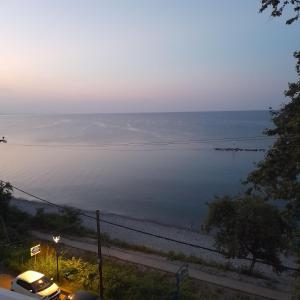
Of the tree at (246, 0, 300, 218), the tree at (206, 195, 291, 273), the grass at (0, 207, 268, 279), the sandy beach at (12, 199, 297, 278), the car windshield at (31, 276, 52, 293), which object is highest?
the tree at (246, 0, 300, 218)

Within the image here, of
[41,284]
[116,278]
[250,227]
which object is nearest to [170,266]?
[116,278]

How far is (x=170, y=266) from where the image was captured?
2308 centimetres

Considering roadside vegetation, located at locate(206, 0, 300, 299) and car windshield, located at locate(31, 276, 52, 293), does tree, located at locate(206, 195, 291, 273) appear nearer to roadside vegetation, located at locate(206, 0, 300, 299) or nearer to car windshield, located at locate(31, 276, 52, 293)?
roadside vegetation, located at locate(206, 0, 300, 299)

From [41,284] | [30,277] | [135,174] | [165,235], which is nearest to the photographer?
[41,284]

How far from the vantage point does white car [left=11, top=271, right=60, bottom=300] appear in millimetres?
17406

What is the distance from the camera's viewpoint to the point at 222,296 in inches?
744

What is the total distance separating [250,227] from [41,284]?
1180cm

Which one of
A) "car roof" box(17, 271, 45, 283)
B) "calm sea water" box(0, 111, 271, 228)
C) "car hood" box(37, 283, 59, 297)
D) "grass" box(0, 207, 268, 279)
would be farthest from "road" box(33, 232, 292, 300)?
"calm sea water" box(0, 111, 271, 228)

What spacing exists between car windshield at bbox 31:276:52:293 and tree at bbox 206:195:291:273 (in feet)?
34.1

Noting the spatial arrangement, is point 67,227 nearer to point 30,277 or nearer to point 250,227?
point 30,277

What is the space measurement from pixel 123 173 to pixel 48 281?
6044cm

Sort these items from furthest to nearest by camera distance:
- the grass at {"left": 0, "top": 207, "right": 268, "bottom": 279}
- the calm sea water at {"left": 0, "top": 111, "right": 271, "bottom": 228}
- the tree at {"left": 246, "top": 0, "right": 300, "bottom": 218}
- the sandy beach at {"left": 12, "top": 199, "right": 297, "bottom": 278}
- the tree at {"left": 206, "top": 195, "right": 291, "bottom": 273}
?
the calm sea water at {"left": 0, "top": 111, "right": 271, "bottom": 228} → the sandy beach at {"left": 12, "top": 199, "right": 297, "bottom": 278} → the grass at {"left": 0, "top": 207, "right": 268, "bottom": 279} → the tree at {"left": 206, "top": 195, "right": 291, "bottom": 273} → the tree at {"left": 246, "top": 0, "right": 300, "bottom": 218}

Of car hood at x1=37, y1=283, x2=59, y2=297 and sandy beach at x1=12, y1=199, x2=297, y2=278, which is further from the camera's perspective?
sandy beach at x1=12, y1=199, x2=297, y2=278

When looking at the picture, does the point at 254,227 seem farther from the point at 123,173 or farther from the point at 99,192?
the point at 123,173
